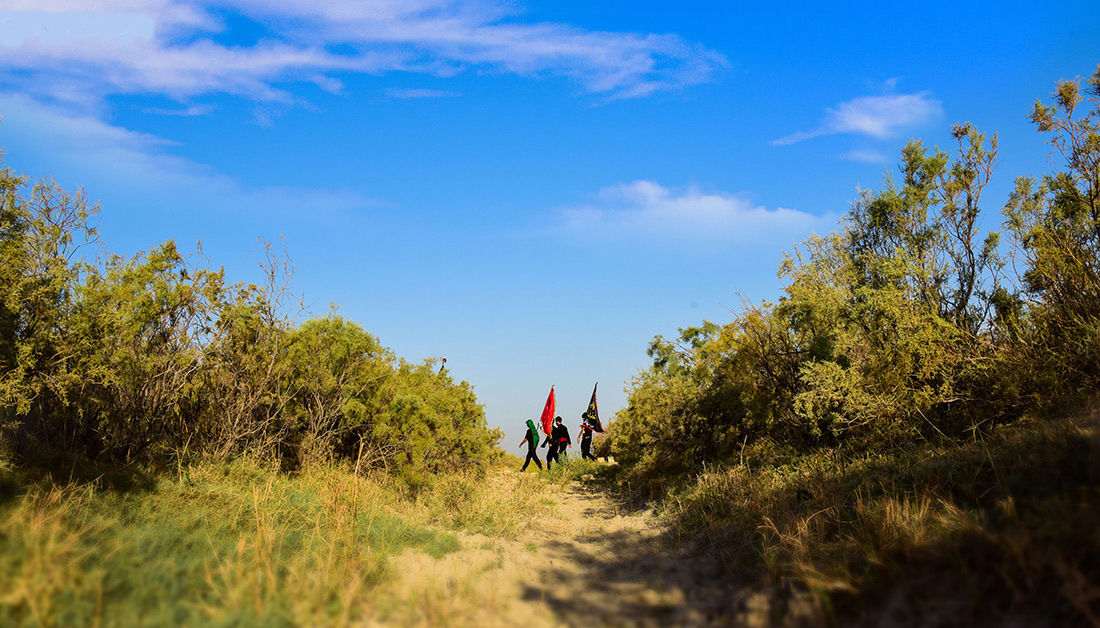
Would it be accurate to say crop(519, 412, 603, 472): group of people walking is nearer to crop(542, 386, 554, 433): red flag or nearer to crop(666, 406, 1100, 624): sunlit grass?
crop(542, 386, 554, 433): red flag

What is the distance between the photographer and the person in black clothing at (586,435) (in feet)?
58.6

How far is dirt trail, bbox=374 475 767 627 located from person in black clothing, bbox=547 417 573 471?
26.0ft

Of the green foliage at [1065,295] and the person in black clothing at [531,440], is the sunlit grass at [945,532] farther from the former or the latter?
the person in black clothing at [531,440]

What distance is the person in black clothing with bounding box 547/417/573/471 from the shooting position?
1736 cm

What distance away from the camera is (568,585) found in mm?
6273

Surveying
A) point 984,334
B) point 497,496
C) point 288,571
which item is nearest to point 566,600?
point 288,571

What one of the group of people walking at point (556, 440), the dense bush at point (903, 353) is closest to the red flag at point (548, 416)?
the group of people walking at point (556, 440)

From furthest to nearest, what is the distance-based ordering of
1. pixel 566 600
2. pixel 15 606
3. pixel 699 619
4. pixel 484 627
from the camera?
pixel 566 600 < pixel 699 619 < pixel 484 627 < pixel 15 606

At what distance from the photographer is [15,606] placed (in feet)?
12.4

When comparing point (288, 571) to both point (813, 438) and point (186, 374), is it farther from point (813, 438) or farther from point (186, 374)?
point (813, 438)

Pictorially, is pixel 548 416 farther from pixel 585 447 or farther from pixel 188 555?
pixel 188 555

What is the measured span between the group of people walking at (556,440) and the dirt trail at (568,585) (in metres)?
7.92

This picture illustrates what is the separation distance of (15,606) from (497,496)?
7944mm

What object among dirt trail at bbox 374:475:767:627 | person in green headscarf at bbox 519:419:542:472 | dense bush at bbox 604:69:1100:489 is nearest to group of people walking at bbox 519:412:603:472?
person in green headscarf at bbox 519:419:542:472
